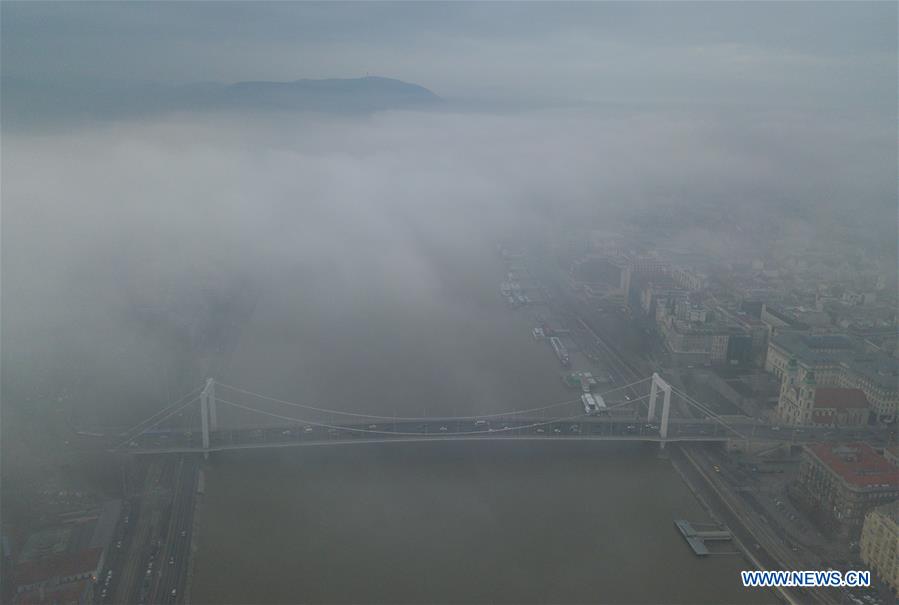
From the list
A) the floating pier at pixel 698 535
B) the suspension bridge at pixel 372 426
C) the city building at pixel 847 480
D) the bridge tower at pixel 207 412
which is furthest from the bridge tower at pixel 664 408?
the bridge tower at pixel 207 412

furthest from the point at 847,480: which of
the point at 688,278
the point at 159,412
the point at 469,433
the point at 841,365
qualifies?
the point at 688,278

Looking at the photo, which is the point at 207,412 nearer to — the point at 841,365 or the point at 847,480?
the point at 847,480

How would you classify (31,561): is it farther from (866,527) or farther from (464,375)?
(866,527)

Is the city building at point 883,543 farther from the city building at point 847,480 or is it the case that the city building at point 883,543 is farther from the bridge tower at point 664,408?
the bridge tower at point 664,408

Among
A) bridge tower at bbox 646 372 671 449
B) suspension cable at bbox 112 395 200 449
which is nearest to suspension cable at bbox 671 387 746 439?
bridge tower at bbox 646 372 671 449

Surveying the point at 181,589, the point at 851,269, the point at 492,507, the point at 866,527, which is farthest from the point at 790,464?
the point at 851,269

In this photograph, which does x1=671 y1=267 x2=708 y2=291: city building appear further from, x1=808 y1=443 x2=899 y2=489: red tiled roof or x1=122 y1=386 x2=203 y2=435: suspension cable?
x1=122 y1=386 x2=203 y2=435: suspension cable
